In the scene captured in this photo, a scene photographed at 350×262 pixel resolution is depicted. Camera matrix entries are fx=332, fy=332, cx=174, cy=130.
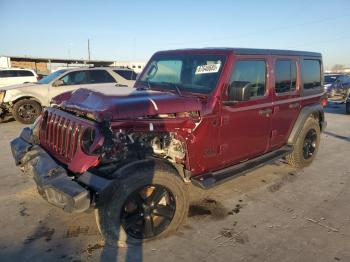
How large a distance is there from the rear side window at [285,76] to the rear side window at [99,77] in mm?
6644

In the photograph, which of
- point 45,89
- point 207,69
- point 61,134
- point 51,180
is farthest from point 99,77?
point 51,180

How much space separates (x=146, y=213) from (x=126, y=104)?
118 centimetres

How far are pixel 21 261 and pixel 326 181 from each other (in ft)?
15.2

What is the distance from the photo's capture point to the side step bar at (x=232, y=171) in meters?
3.95

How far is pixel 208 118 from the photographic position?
3.97 meters

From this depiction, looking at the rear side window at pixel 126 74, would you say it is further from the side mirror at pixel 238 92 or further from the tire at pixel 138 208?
the tire at pixel 138 208

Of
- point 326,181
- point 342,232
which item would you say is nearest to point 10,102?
point 326,181

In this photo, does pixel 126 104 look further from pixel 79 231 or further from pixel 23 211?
pixel 23 211

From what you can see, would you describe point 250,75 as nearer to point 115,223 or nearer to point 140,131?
point 140,131

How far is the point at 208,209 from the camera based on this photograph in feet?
14.5

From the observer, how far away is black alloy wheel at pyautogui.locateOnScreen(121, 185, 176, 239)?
348 cm

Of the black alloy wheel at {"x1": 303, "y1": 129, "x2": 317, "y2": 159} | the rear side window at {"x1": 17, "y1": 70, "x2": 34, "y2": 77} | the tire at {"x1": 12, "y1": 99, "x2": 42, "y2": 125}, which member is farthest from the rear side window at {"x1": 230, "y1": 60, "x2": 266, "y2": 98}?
the rear side window at {"x1": 17, "y1": 70, "x2": 34, "y2": 77}

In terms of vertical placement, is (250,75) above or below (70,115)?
above

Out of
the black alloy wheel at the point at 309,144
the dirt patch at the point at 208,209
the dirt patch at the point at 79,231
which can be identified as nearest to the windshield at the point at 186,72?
the dirt patch at the point at 208,209
